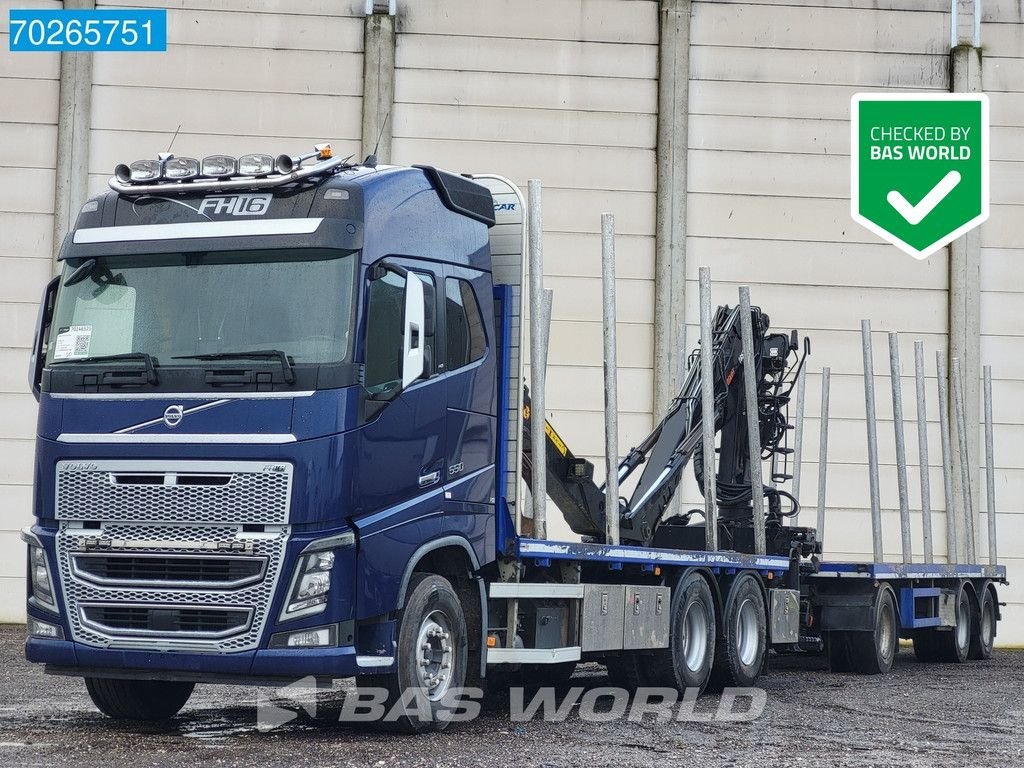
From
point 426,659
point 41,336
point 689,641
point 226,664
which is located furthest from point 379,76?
point 226,664

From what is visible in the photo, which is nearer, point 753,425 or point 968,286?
point 753,425

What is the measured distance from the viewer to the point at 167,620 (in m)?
8.13

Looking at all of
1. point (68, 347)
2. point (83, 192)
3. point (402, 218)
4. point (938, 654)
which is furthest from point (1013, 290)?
point (68, 347)

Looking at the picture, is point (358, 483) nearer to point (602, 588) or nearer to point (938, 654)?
point (602, 588)

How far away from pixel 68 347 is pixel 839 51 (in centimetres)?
1432

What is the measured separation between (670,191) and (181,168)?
1182 centimetres

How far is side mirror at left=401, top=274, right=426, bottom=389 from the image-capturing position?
834 cm

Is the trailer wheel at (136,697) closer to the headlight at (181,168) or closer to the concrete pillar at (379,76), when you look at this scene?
the headlight at (181,168)

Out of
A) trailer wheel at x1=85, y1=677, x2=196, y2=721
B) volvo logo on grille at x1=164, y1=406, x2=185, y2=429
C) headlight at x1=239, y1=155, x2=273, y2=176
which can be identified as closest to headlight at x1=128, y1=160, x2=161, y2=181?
headlight at x1=239, y1=155, x2=273, y2=176

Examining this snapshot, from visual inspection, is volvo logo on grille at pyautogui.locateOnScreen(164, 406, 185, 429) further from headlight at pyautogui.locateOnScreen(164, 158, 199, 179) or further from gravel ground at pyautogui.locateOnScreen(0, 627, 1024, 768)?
gravel ground at pyautogui.locateOnScreen(0, 627, 1024, 768)

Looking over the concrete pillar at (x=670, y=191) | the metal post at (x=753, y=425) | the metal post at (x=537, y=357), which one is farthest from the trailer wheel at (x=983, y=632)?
the metal post at (x=537, y=357)

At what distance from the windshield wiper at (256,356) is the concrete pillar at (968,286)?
13282mm

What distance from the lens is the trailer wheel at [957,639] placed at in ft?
54.4

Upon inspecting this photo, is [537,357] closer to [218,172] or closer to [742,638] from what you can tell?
[218,172]
